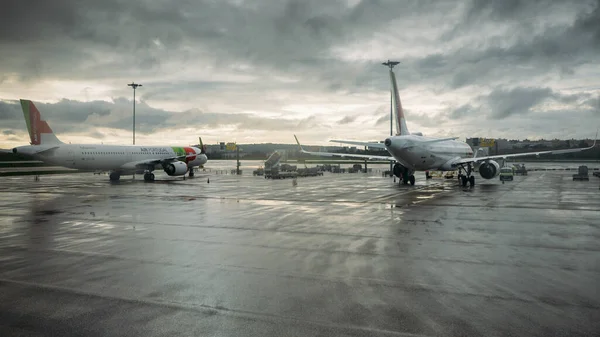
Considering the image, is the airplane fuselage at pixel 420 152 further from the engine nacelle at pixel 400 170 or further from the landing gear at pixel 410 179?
the engine nacelle at pixel 400 170

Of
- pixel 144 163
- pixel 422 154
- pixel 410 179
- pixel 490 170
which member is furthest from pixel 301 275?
pixel 144 163

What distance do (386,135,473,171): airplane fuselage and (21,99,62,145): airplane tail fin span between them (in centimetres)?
3382

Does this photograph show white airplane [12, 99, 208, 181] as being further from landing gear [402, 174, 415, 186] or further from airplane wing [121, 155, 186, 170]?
landing gear [402, 174, 415, 186]

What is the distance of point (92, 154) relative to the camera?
42.9 m

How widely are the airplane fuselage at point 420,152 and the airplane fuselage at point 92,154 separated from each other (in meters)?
29.1

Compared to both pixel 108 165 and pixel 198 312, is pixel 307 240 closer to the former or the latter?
pixel 198 312

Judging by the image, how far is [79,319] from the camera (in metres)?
6.66

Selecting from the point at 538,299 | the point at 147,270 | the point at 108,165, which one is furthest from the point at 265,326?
the point at 108,165

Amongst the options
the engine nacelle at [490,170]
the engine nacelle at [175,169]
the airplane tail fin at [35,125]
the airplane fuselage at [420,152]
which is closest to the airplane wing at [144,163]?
the engine nacelle at [175,169]

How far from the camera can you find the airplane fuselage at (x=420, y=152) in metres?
34.4

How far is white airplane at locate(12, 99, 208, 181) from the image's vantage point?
41.0 m

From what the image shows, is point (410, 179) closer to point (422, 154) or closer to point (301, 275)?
point (422, 154)

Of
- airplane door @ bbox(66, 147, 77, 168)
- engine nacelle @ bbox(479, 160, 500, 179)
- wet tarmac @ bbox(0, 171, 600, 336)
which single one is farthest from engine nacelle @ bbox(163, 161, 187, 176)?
engine nacelle @ bbox(479, 160, 500, 179)

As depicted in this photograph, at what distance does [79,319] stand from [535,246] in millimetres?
11621
